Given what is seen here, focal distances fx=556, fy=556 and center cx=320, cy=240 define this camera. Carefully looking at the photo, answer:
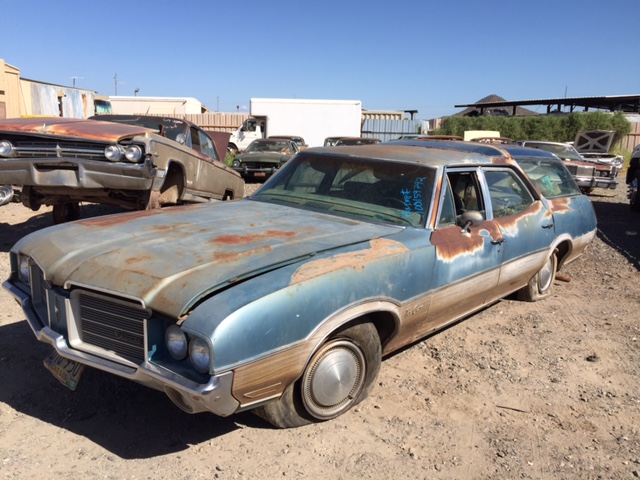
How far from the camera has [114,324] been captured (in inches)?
107

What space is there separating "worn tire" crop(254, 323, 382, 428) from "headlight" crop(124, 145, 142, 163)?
398cm

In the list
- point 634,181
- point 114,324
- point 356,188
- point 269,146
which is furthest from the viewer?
point 269,146

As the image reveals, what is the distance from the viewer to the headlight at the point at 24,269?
10.9ft

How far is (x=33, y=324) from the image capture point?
3074 millimetres

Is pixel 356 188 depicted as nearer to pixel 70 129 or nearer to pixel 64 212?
pixel 70 129

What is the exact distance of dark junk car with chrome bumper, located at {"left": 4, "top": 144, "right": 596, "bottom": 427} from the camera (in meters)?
2.54

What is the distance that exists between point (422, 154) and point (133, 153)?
3396mm

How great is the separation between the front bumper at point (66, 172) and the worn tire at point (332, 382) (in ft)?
12.8

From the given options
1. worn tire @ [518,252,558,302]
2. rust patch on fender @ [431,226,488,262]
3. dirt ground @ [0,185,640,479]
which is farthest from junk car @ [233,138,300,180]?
rust patch on fender @ [431,226,488,262]

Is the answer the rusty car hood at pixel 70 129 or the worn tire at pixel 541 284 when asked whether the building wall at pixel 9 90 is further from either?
the worn tire at pixel 541 284

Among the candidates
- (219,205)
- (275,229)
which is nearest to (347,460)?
(275,229)

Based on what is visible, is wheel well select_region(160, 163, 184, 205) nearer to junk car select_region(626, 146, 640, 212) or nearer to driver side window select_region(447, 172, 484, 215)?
driver side window select_region(447, 172, 484, 215)

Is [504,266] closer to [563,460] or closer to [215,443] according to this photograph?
[563,460]

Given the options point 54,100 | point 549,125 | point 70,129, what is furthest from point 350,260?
point 549,125
